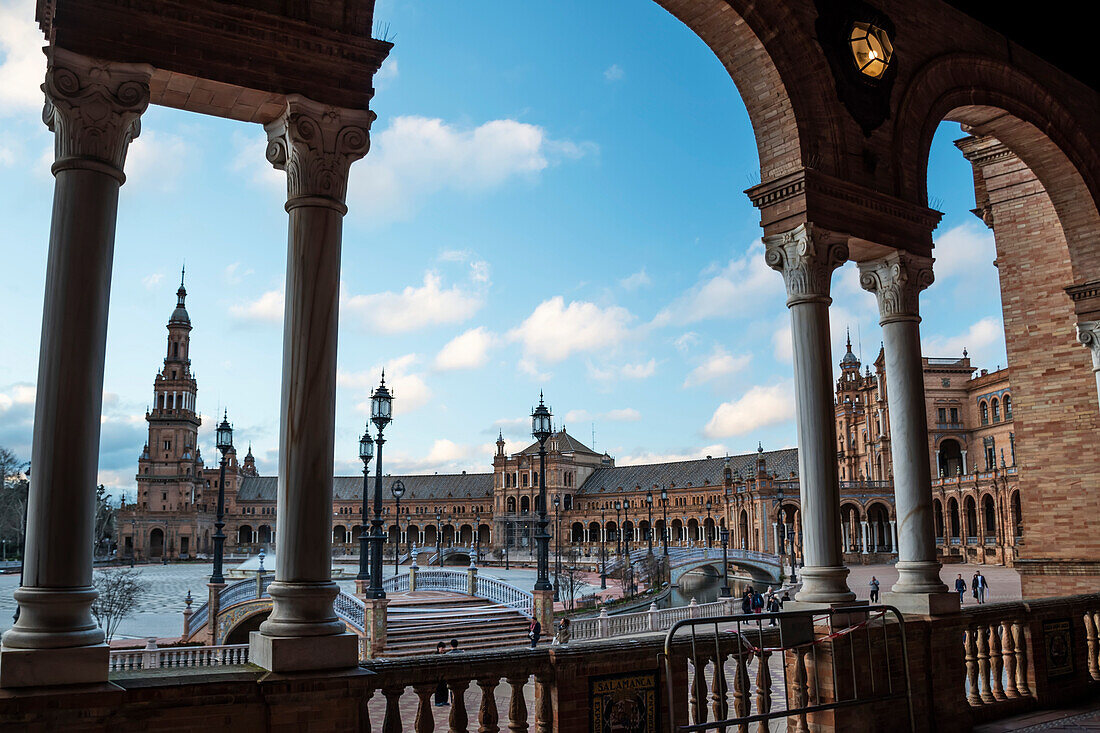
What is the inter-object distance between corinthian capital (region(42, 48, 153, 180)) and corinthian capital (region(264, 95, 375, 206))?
2.65ft

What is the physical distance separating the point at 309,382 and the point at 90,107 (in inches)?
72.7

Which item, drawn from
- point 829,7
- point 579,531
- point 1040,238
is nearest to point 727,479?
point 579,531

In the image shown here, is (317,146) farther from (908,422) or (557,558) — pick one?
(557,558)

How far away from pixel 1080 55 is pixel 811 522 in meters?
7.30

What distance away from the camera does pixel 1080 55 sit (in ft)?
33.7

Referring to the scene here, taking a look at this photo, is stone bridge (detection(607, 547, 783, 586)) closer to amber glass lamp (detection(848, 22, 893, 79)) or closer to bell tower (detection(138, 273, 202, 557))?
amber glass lamp (detection(848, 22, 893, 79))

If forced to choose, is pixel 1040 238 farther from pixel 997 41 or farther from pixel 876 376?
pixel 876 376

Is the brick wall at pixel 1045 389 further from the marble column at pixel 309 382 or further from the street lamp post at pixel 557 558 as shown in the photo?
the street lamp post at pixel 557 558

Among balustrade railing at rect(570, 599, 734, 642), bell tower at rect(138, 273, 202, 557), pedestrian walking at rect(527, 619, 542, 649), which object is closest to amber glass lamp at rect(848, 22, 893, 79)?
pedestrian walking at rect(527, 619, 542, 649)

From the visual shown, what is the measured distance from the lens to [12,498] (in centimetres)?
7488

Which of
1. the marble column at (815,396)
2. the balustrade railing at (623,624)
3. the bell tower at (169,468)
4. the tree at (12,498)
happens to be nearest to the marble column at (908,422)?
the marble column at (815,396)

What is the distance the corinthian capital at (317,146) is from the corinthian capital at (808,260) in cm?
403

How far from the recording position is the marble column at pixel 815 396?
6984mm

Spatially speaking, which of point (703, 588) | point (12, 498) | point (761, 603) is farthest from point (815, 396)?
point (12, 498)
